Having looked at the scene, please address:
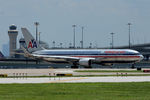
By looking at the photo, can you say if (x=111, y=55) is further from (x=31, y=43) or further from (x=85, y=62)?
(x=31, y=43)

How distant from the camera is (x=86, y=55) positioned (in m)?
103

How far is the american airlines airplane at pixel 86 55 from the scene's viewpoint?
100188mm

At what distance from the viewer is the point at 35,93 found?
32500 millimetres

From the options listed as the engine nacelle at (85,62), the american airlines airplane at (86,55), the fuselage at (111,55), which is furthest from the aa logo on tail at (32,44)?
the engine nacelle at (85,62)

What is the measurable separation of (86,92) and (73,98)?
14.1 ft

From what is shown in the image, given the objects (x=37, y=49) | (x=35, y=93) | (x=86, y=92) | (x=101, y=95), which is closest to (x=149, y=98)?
(x=101, y=95)

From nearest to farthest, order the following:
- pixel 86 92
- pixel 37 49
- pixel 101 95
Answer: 1. pixel 101 95
2. pixel 86 92
3. pixel 37 49

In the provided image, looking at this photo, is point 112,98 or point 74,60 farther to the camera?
point 74,60

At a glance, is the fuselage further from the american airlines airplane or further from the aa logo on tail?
the aa logo on tail

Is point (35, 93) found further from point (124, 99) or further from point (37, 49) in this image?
→ point (37, 49)

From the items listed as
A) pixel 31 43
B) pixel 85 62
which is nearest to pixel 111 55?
pixel 85 62

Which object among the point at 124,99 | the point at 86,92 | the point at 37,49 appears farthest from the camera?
the point at 37,49

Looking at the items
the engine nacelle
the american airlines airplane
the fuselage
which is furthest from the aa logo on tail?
the engine nacelle

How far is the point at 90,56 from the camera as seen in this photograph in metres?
102
